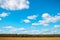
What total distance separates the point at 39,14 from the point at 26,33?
1.82 ft

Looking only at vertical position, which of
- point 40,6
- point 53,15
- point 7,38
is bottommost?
point 7,38

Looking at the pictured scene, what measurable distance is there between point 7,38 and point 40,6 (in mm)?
1125

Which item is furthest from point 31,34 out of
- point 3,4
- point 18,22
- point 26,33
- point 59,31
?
point 3,4

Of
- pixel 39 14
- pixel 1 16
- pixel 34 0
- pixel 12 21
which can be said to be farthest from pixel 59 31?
pixel 1 16

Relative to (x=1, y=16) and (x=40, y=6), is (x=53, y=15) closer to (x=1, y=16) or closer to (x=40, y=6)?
(x=40, y=6)

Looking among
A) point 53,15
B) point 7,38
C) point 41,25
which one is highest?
point 53,15

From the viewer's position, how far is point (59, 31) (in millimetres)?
3406

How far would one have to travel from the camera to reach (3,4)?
3494mm

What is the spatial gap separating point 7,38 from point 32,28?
0.66m

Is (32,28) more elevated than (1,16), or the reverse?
(1,16)

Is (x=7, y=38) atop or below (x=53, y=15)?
below

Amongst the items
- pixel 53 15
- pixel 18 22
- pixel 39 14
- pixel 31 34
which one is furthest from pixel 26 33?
pixel 53 15

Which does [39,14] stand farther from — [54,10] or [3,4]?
[3,4]

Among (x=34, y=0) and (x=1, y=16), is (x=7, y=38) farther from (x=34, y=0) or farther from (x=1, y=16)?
(x=34, y=0)
